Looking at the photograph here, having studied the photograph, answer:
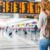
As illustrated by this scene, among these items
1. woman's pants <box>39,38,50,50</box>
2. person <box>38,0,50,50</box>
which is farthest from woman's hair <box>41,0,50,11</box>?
woman's pants <box>39,38,50,50</box>

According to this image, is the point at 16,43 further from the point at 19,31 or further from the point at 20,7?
the point at 20,7

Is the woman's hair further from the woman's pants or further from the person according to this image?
the woman's pants

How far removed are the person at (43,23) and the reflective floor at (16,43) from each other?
0.06 metres

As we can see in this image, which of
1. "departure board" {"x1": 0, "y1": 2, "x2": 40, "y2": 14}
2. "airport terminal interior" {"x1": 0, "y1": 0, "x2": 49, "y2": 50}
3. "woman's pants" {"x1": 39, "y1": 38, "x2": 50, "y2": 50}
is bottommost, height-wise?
"woman's pants" {"x1": 39, "y1": 38, "x2": 50, "y2": 50}

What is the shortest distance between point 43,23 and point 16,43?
0.27m

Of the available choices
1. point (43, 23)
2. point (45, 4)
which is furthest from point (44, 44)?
point (45, 4)

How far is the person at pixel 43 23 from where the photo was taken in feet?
4.46

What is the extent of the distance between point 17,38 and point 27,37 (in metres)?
0.08

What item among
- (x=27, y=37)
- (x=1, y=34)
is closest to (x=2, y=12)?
(x=1, y=34)

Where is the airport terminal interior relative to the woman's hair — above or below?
below

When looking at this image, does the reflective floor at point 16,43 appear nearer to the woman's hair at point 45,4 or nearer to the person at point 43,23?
the person at point 43,23

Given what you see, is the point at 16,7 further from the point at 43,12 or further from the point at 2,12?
the point at 43,12

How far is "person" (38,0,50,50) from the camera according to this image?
136 centimetres

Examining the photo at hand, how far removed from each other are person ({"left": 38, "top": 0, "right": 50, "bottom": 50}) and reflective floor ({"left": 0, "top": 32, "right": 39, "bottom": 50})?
0.19 ft
